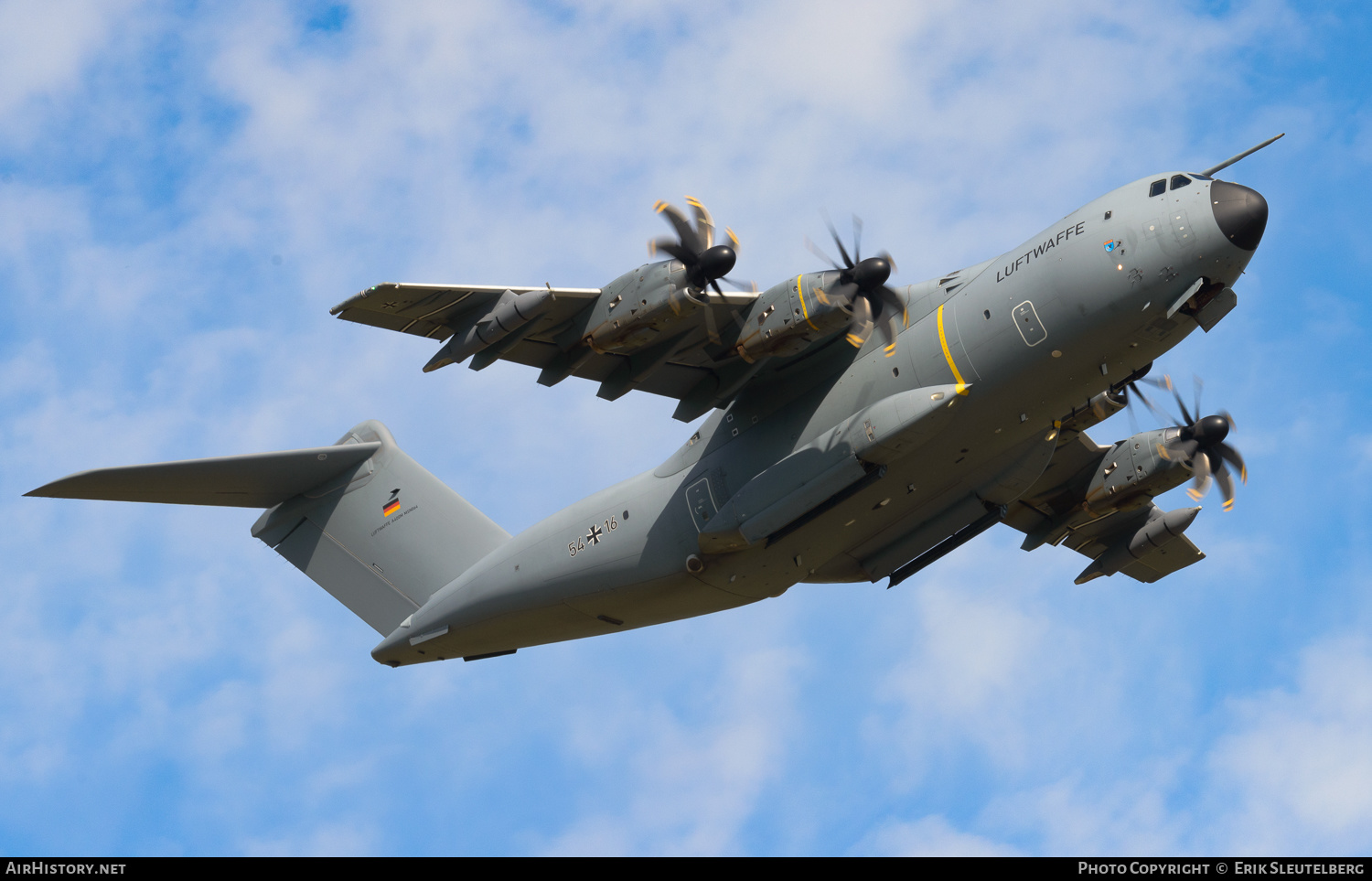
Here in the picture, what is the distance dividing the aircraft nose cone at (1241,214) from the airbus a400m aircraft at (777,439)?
2 cm

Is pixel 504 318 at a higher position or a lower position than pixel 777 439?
higher

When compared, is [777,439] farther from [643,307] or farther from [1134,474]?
[1134,474]

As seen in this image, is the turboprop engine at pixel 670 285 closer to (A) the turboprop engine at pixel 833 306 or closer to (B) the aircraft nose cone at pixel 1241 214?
(A) the turboprop engine at pixel 833 306

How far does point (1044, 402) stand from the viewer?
40.9 feet

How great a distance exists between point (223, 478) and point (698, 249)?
6945mm

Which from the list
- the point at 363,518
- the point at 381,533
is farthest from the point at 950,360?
the point at 363,518

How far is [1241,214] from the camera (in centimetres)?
1125

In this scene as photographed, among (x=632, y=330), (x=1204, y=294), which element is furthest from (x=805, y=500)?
(x=1204, y=294)

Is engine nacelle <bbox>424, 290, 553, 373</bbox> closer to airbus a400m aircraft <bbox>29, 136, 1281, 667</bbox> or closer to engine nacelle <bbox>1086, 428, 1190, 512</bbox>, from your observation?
airbus a400m aircraft <bbox>29, 136, 1281, 667</bbox>

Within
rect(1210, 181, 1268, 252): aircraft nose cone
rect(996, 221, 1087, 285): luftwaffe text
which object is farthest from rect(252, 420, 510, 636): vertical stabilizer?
rect(1210, 181, 1268, 252): aircraft nose cone

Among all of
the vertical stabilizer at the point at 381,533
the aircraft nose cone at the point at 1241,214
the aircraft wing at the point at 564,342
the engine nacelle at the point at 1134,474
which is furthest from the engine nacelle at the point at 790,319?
the engine nacelle at the point at 1134,474

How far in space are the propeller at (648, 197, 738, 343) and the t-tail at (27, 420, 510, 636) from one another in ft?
17.4

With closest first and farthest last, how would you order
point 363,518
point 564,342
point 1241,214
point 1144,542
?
1. point 1241,214
2. point 564,342
3. point 363,518
4. point 1144,542
